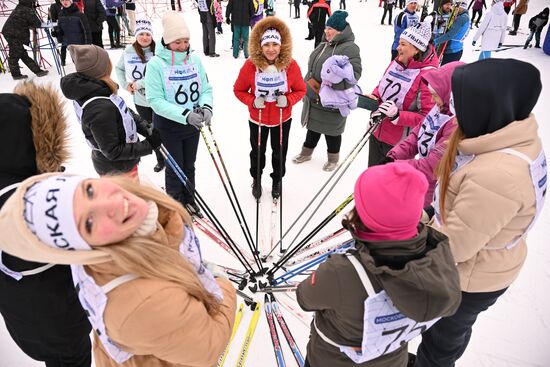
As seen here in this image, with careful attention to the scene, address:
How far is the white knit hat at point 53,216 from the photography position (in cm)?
91

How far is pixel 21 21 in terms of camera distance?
6.02m

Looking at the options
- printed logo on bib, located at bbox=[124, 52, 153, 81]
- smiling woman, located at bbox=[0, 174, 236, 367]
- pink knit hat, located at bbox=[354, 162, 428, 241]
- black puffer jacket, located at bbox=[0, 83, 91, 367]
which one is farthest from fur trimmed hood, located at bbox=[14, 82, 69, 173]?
printed logo on bib, located at bbox=[124, 52, 153, 81]

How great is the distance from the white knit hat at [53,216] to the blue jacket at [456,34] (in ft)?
19.6

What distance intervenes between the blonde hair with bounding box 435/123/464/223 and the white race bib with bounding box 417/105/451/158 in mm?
557

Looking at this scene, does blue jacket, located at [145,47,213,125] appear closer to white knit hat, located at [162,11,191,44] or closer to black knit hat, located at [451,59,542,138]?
white knit hat, located at [162,11,191,44]

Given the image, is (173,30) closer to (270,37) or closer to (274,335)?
(270,37)

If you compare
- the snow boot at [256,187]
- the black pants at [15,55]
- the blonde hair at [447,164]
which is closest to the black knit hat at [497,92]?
the blonde hair at [447,164]

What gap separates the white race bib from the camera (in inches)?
79.0

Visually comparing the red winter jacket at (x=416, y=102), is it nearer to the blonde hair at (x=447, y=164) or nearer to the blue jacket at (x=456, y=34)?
the blonde hair at (x=447, y=164)

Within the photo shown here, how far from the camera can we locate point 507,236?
1419 millimetres

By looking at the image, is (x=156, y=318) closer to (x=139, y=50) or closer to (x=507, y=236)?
(x=507, y=236)

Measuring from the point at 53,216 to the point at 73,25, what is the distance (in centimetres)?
688

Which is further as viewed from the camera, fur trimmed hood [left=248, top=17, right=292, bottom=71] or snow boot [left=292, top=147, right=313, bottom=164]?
snow boot [left=292, top=147, right=313, bottom=164]

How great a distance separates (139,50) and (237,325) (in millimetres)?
2752
